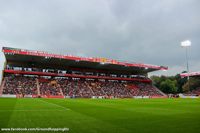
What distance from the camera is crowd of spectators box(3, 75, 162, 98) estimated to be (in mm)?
54625

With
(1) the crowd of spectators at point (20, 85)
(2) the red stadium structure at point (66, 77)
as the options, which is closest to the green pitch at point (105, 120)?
(1) the crowd of spectators at point (20, 85)

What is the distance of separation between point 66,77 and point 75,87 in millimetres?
7084

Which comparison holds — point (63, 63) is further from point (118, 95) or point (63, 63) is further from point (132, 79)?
point (132, 79)

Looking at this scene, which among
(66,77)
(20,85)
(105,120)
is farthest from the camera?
(66,77)

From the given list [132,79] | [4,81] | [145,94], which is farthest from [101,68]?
[4,81]

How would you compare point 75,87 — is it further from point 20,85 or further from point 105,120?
point 105,120

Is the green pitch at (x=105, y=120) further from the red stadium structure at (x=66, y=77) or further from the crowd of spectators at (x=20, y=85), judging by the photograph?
the red stadium structure at (x=66, y=77)

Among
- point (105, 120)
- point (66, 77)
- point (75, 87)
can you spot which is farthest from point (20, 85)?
point (105, 120)

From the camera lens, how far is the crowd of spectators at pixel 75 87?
54625 millimetres

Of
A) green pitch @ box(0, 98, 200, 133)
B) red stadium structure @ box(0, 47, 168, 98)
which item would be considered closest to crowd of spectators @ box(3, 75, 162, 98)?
red stadium structure @ box(0, 47, 168, 98)

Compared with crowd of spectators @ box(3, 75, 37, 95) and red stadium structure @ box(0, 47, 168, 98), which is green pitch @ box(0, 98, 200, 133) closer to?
crowd of spectators @ box(3, 75, 37, 95)

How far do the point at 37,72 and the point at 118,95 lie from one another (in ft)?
86.1

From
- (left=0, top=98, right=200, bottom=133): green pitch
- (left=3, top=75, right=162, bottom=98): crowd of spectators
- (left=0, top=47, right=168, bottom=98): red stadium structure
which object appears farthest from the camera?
(left=3, top=75, right=162, bottom=98): crowd of spectators

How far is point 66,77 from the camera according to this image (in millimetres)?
68125
